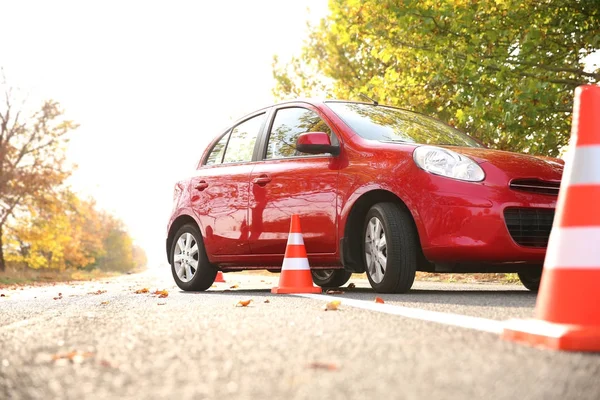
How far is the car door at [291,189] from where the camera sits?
283 inches

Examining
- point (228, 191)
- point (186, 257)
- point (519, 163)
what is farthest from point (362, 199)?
point (186, 257)

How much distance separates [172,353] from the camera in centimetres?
329

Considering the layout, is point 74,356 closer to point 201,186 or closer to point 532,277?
point 532,277

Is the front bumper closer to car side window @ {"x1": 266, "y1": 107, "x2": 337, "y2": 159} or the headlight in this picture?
the headlight

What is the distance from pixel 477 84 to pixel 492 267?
6237 mm

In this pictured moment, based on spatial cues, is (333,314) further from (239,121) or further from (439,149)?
(239,121)

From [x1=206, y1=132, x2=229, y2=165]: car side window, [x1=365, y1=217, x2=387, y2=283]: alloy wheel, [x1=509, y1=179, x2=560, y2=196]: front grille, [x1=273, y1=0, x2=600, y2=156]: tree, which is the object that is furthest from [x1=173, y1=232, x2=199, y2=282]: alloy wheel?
[x1=273, y1=0, x2=600, y2=156]: tree

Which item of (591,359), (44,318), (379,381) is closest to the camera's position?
(379,381)

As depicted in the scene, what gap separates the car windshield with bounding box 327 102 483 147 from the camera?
283 inches

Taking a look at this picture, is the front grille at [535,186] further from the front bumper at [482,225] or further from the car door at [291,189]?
the car door at [291,189]

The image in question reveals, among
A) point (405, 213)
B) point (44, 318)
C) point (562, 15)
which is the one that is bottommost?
point (44, 318)

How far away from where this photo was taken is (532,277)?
7699mm

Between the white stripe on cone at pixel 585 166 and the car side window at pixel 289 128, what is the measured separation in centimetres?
409

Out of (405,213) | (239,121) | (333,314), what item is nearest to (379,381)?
(333,314)
